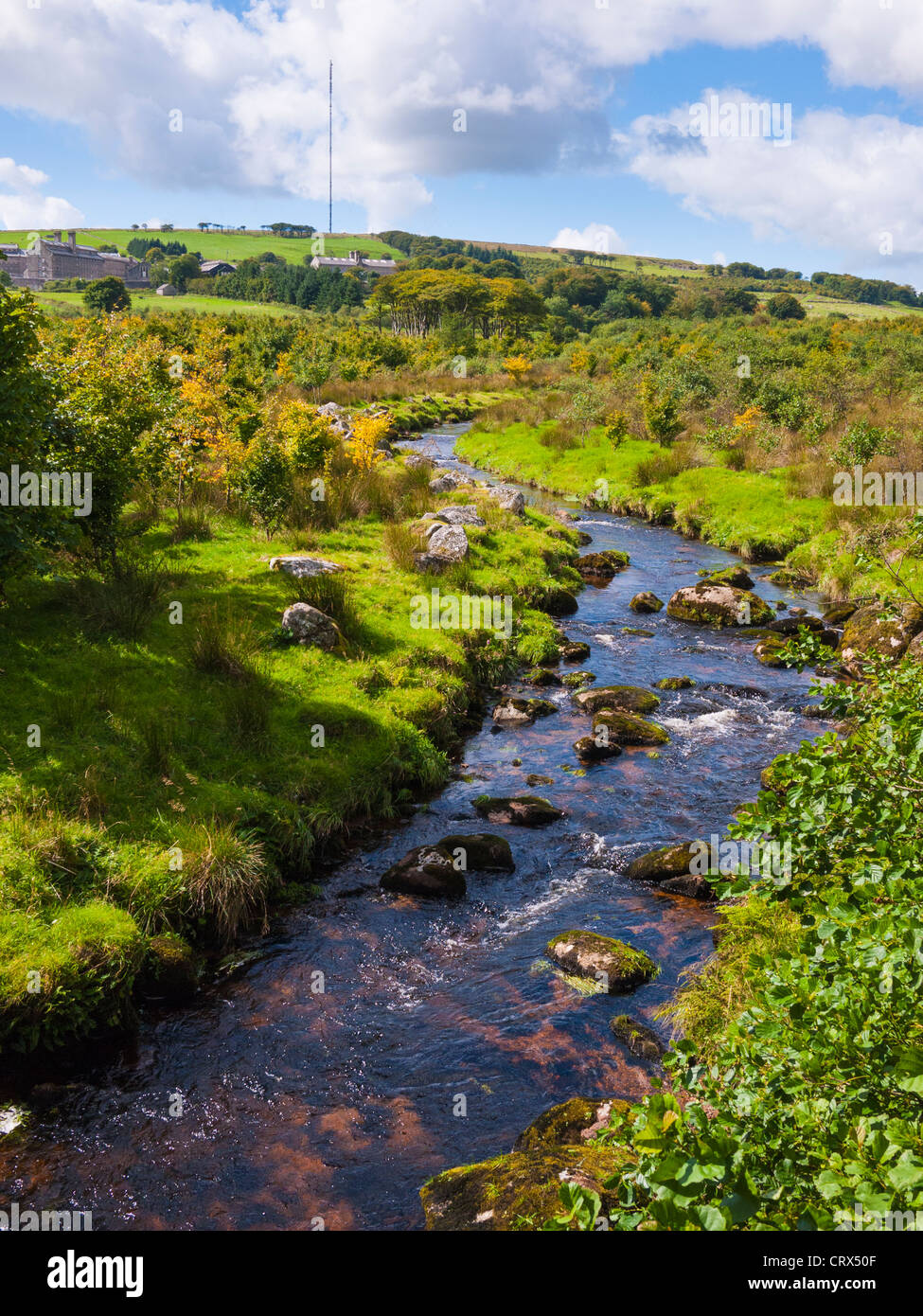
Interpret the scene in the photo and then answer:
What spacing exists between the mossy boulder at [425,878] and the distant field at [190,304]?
107m

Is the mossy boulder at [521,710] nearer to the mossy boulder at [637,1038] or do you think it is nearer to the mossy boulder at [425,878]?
the mossy boulder at [425,878]

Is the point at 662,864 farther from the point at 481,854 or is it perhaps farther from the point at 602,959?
the point at 481,854

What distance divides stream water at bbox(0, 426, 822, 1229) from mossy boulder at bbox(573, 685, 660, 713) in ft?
9.04

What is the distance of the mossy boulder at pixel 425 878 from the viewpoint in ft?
35.6

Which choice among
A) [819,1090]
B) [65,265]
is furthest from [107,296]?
[819,1090]

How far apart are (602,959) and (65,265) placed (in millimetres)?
182372

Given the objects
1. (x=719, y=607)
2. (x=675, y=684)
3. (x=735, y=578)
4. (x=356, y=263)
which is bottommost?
(x=675, y=684)

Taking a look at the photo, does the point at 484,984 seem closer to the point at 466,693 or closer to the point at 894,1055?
the point at 894,1055

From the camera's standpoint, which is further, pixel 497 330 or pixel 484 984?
pixel 497 330

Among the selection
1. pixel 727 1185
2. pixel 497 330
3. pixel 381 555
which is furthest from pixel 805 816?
pixel 497 330

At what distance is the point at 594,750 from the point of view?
1471 cm

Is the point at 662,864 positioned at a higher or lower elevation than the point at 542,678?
lower
